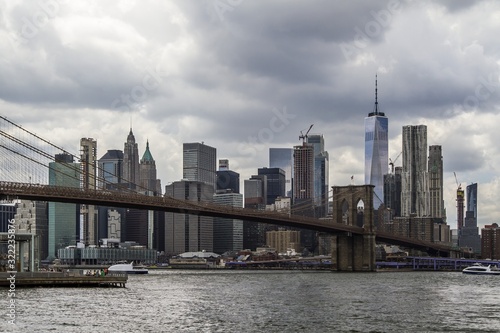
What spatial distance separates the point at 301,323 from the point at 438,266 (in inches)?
5711

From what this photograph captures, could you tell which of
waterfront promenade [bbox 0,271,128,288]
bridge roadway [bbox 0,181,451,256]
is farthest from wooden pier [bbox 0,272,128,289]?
bridge roadway [bbox 0,181,451,256]

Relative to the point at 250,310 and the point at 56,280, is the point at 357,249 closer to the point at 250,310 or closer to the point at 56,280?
the point at 56,280

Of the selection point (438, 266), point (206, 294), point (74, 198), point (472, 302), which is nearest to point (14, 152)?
point (74, 198)

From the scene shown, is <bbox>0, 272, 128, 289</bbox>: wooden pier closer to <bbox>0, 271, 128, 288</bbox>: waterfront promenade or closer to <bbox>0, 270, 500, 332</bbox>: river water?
<bbox>0, 271, 128, 288</bbox>: waterfront promenade

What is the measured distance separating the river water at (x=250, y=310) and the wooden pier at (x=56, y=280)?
3497 mm

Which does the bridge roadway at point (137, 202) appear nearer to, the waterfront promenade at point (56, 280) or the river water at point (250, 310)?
the waterfront promenade at point (56, 280)

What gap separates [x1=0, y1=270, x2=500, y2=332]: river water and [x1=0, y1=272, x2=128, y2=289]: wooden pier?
3.50 m

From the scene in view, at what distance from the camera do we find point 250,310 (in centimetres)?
5259

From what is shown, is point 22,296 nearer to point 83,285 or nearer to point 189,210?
point 83,285

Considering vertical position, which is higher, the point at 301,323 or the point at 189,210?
the point at 189,210

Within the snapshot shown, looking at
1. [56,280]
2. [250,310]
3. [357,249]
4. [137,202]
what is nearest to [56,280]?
[56,280]

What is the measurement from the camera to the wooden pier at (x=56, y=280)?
237 feet

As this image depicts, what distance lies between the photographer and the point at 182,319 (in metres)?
47.4

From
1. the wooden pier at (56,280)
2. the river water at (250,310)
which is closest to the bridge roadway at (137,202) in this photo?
the wooden pier at (56,280)
